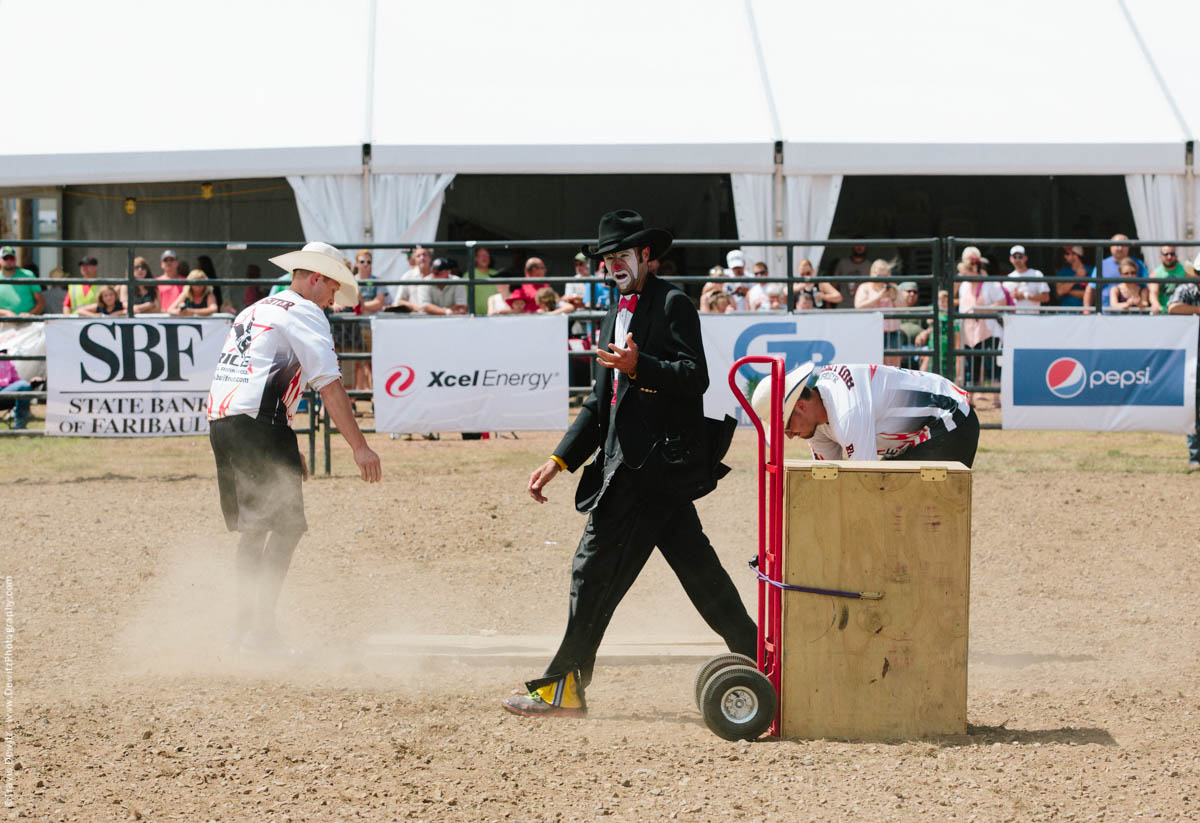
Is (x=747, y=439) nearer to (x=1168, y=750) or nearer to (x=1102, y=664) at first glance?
(x=1102, y=664)

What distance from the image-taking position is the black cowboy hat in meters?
5.10

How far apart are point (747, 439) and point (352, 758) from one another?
877 cm

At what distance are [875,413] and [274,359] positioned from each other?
2.57m

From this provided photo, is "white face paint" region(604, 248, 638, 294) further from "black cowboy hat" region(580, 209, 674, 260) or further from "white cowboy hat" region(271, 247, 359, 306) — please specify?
"white cowboy hat" region(271, 247, 359, 306)

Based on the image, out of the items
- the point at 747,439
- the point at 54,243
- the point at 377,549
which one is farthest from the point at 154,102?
the point at 377,549

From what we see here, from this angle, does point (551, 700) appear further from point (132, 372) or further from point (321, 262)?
point (132, 372)

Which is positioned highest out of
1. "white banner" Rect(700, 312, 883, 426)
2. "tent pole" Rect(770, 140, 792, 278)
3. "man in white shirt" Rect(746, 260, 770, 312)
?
"tent pole" Rect(770, 140, 792, 278)

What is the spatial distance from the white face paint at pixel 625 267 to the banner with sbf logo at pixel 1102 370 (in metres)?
6.66

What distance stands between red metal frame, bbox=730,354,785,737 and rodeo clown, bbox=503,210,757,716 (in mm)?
301

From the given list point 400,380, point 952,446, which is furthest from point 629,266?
point 400,380

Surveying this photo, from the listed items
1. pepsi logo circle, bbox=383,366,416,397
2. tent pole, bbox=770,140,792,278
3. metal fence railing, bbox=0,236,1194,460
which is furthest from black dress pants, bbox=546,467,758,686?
tent pole, bbox=770,140,792,278

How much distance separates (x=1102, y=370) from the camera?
11.0 metres

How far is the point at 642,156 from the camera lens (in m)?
15.5

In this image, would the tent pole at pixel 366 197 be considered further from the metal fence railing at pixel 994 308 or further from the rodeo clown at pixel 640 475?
the rodeo clown at pixel 640 475
